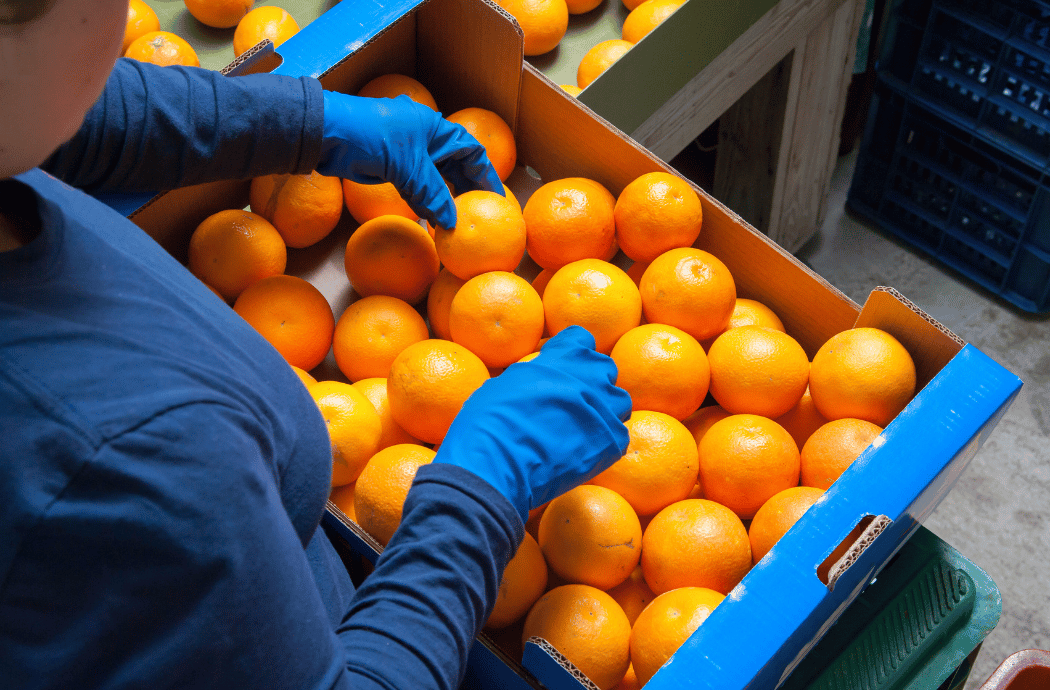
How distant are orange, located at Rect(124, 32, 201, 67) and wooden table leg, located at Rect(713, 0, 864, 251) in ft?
Answer: 4.35

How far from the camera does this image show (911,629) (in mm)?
1195

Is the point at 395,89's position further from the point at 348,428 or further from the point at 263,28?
the point at 348,428

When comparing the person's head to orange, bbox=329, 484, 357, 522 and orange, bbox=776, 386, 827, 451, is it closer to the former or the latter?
orange, bbox=329, 484, 357, 522

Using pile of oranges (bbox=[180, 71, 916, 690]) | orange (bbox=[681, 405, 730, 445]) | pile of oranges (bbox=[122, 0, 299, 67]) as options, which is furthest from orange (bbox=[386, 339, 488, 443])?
pile of oranges (bbox=[122, 0, 299, 67])

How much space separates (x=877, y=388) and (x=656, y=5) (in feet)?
3.06

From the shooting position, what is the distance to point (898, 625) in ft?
3.94

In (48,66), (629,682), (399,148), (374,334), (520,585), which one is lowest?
(629,682)

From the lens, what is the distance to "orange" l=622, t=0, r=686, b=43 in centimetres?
164

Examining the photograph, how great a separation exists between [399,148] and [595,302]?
0.36 meters

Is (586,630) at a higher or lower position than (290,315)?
lower

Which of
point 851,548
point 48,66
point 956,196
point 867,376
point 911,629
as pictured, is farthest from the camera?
point 956,196

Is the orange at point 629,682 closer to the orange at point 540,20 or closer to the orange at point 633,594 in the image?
the orange at point 633,594

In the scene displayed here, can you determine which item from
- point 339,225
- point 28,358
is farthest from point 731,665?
point 339,225

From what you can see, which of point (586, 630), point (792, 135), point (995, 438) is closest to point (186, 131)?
point (586, 630)
